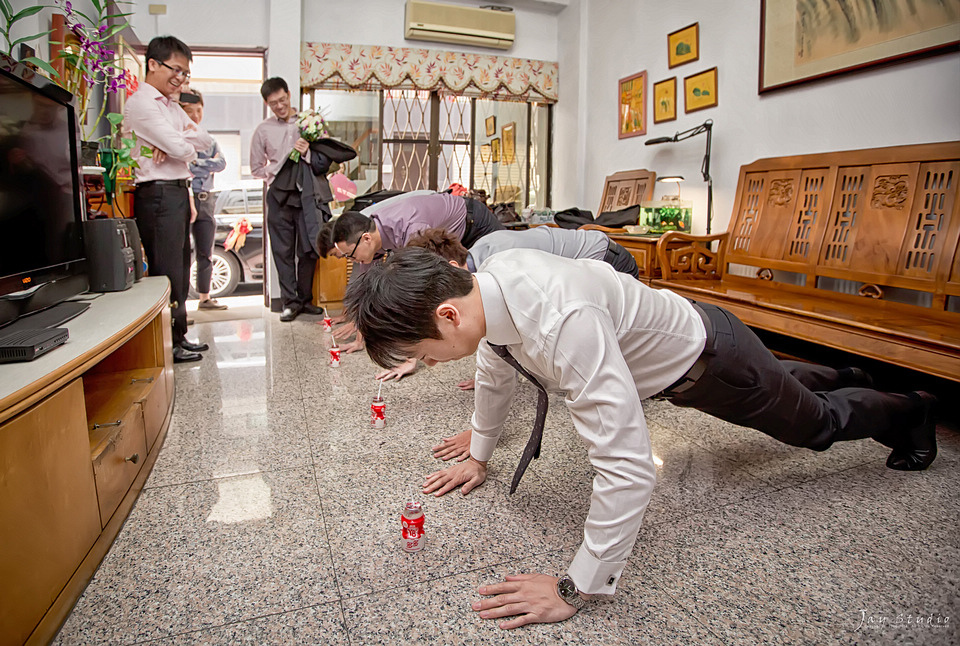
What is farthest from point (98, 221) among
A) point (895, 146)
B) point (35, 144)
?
point (895, 146)

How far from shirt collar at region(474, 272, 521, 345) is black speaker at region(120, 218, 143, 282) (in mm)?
1826

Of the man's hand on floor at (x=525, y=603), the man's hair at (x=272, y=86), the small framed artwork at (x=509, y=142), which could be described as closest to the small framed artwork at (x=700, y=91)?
the small framed artwork at (x=509, y=142)

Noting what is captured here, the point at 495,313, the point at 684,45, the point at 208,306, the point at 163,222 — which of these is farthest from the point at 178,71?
the point at 684,45

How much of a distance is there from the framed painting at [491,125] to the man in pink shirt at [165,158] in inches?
126

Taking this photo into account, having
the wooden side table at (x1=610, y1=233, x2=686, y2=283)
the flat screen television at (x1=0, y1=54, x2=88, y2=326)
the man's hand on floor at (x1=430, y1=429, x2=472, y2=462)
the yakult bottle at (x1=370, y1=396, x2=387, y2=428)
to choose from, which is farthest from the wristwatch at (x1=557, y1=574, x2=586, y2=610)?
the wooden side table at (x1=610, y1=233, x2=686, y2=283)

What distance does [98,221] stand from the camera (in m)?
2.17

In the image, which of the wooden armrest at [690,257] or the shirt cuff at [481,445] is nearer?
the shirt cuff at [481,445]

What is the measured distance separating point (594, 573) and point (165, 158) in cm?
277

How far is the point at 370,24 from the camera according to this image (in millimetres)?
4996

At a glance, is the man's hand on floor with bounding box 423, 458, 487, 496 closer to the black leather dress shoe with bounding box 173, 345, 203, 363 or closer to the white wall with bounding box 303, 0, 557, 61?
the black leather dress shoe with bounding box 173, 345, 203, 363

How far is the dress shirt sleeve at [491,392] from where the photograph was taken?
148 cm

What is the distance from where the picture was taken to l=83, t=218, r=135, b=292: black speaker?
2.16m

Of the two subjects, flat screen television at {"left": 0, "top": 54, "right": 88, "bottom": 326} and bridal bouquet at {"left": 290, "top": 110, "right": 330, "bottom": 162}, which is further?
bridal bouquet at {"left": 290, "top": 110, "right": 330, "bottom": 162}

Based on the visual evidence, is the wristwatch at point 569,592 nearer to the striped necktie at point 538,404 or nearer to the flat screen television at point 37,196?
the striped necktie at point 538,404
